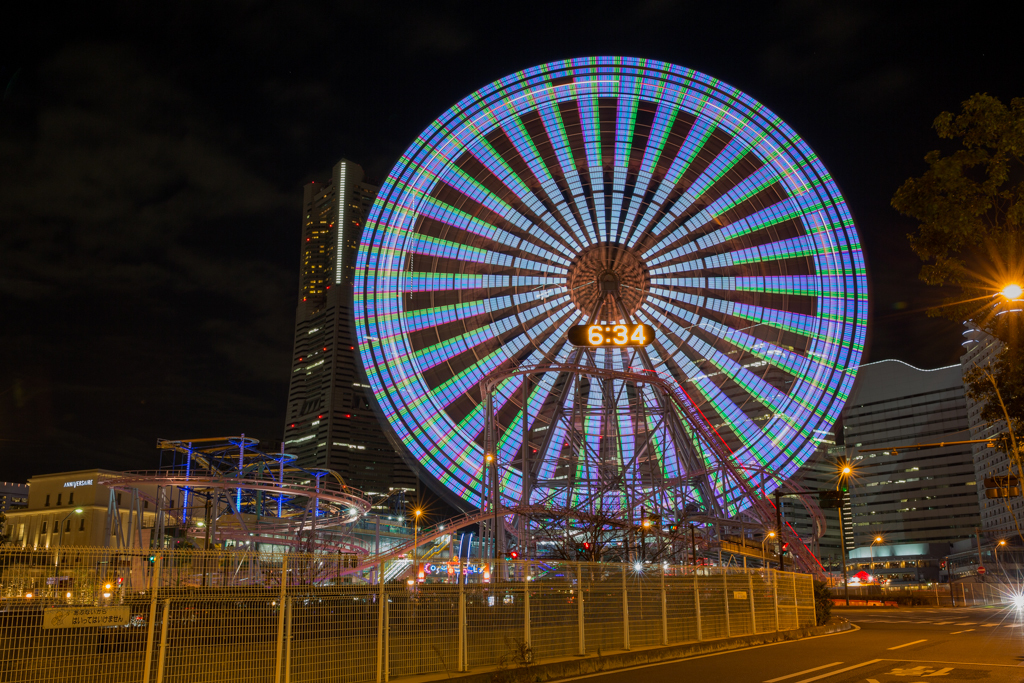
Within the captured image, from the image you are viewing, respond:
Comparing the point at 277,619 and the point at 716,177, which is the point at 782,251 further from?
the point at 277,619

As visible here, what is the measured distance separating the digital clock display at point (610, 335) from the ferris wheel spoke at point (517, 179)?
19.5 meters

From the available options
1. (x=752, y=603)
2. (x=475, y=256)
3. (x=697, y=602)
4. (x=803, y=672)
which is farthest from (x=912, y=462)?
(x=803, y=672)

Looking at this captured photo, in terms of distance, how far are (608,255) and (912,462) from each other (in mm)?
154981

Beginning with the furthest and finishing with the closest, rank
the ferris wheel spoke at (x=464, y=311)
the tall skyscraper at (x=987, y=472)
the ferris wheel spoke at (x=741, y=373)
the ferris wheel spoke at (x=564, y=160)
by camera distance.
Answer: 1. the tall skyscraper at (x=987, y=472)
2. the ferris wheel spoke at (x=564, y=160)
3. the ferris wheel spoke at (x=741, y=373)
4. the ferris wheel spoke at (x=464, y=311)

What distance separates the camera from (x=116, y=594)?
906cm

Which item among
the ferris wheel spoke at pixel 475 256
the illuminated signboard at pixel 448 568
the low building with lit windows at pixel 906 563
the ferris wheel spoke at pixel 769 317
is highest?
the ferris wheel spoke at pixel 475 256

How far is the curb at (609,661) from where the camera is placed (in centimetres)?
1190

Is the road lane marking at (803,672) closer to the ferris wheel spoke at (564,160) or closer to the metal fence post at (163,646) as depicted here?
the metal fence post at (163,646)

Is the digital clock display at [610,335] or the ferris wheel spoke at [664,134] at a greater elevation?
the ferris wheel spoke at [664,134]

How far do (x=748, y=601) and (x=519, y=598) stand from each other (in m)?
8.67

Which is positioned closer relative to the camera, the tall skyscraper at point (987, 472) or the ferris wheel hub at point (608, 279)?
the ferris wheel hub at point (608, 279)

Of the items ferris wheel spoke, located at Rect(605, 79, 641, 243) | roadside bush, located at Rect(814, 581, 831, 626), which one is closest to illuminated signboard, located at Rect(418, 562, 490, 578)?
roadside bush, located at Rect(814, 581, 831, 626)

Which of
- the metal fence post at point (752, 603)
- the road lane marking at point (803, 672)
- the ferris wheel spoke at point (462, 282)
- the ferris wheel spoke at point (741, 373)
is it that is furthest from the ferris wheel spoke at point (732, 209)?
the road lane marking at point (803, 672)

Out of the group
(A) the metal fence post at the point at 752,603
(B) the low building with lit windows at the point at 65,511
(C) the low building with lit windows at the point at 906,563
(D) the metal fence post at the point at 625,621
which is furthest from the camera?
(C) the low building with lit windows at the point at 906,563
